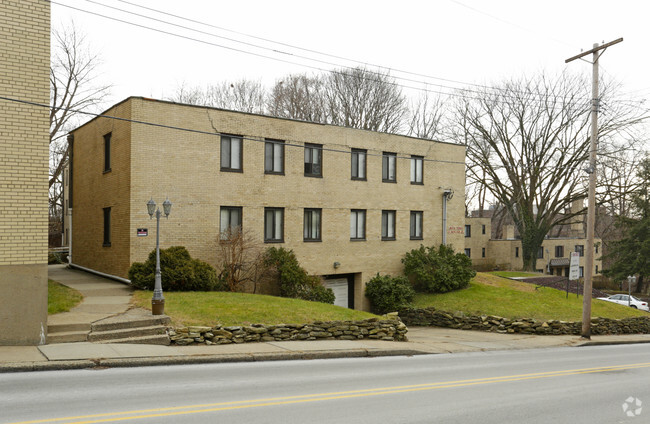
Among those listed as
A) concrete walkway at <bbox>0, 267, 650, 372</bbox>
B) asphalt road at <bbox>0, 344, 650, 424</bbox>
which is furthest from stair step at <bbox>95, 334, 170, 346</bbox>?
asphalt road at <bbox>0, 344, 650, 424</bbox>

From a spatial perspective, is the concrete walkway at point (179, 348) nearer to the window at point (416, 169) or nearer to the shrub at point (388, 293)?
the shrub at point (388, 293)

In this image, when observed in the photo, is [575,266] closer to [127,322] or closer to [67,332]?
[127,322]

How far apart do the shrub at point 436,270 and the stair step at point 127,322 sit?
673 inches

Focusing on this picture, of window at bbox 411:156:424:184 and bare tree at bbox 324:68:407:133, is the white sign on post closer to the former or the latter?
window at bbox 411:156:424:184

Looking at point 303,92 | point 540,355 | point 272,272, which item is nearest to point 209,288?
point 272,272

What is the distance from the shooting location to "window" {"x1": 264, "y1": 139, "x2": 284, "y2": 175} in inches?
961

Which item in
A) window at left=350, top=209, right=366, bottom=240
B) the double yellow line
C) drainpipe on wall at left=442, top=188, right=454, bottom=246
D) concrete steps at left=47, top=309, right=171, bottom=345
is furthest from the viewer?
drainpipe on wall at left=442, top=188, right=454, bottom=246

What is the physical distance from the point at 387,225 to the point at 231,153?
10.2 meters

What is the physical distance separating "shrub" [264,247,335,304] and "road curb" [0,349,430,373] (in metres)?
8.09

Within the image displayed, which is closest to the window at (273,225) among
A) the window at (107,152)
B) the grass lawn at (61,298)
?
the window at (107,152)

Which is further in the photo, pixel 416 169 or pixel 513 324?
pixel 416 169

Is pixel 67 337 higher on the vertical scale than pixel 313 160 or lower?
lower

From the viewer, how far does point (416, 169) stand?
30578mm

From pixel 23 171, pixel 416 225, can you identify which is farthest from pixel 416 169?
pixel 23 171
